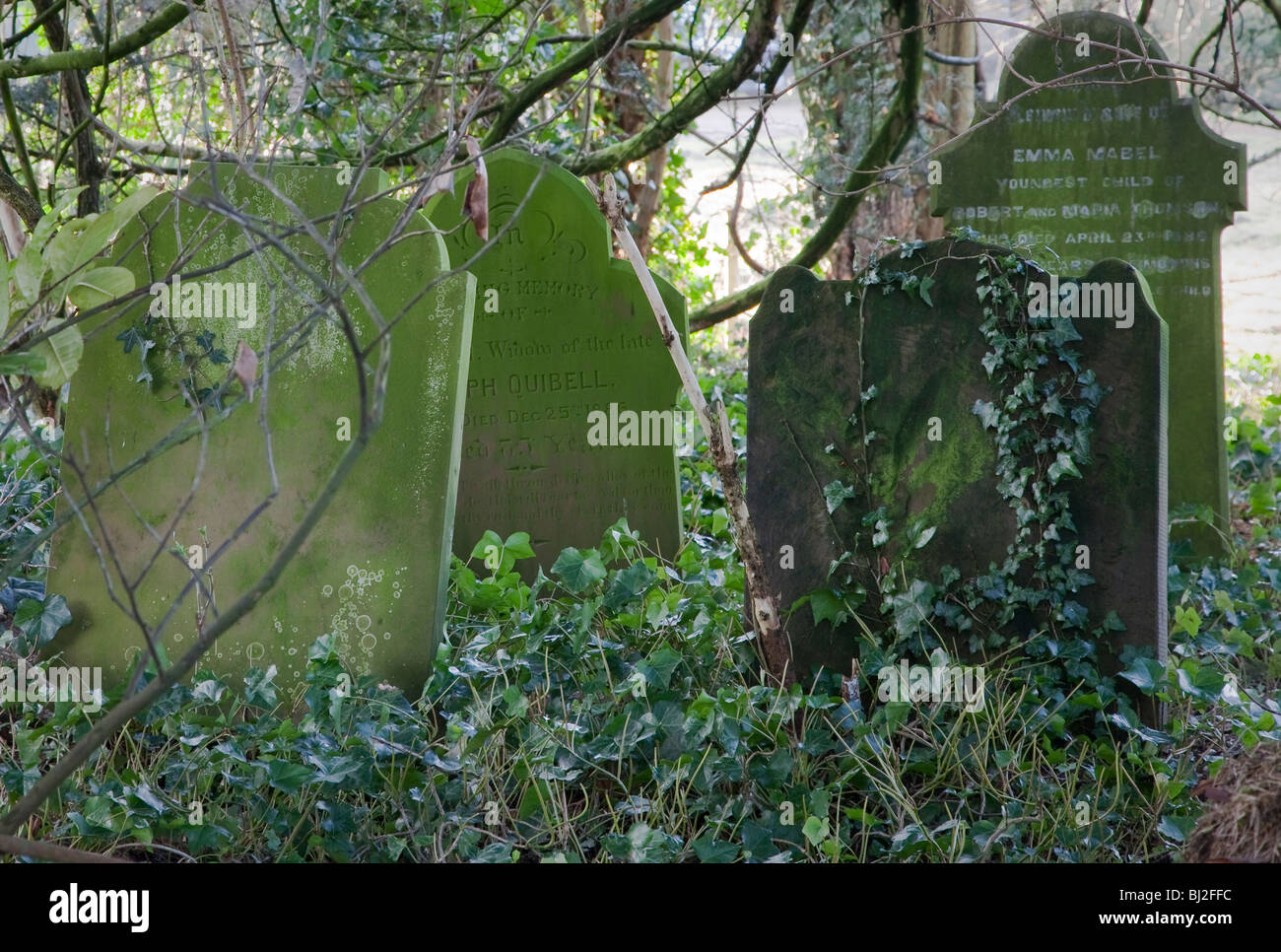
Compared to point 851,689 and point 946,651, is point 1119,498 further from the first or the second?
point 851,689

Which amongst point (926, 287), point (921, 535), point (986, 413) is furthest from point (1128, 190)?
point (921, 535)

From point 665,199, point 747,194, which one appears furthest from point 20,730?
point 747,194

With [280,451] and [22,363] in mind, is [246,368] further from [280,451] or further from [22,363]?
[280,451]

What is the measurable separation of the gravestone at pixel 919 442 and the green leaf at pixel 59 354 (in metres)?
2.01

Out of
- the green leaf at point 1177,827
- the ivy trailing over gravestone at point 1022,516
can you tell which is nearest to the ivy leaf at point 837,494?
the ivy trailing over gravestone at point 1022,516

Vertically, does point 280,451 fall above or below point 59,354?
below

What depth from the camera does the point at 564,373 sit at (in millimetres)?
4594

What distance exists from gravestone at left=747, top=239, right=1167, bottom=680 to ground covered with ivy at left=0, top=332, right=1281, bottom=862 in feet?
0.67

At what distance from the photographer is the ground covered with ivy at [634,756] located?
103 inches

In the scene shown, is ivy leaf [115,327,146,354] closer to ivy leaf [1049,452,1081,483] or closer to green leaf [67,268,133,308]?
green leaf [67,268,133,308]

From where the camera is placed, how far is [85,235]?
7.06 ft

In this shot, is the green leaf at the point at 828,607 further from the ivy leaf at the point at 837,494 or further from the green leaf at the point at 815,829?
the green leaf at the point at 815,829

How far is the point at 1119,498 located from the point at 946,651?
655 millimetres

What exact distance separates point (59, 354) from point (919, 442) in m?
2.34
